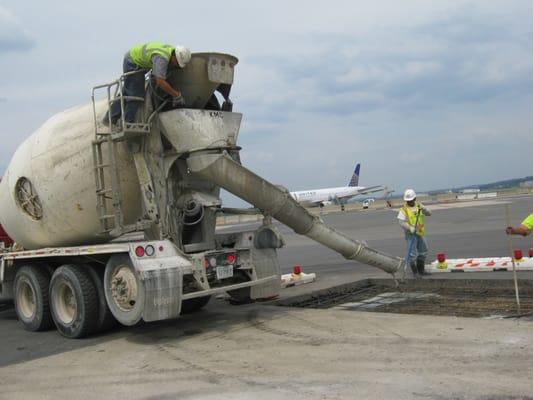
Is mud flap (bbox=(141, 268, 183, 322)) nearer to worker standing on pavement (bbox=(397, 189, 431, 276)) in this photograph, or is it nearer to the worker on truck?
the worker on truck

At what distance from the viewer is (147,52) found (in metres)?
7.20

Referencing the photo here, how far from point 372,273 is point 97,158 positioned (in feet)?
19.6

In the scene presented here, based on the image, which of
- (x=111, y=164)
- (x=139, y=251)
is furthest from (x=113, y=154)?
(x=139, y=251)

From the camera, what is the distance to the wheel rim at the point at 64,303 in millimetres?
7980

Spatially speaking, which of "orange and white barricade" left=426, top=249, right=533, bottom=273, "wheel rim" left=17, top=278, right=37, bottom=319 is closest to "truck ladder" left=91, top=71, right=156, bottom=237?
"wheel rim" left=17, top=278, right=37, bottom=319

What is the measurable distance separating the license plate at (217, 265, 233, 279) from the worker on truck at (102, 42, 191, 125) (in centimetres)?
221

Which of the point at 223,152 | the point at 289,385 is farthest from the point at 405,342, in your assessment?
the point at 223,152

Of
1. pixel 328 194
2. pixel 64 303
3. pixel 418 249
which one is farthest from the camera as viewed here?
pixel 328 194

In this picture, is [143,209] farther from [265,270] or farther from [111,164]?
[265,270]

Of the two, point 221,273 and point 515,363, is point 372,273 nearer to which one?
point 221,273

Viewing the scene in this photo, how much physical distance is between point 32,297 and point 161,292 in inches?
123

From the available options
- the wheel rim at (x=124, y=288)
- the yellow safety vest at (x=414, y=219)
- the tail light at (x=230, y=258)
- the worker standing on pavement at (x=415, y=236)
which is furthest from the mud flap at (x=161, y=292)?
the yellow safety vest at (x=414, y=219)

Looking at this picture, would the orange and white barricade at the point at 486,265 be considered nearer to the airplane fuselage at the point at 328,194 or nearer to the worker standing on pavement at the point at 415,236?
the worker standing on pavement at the point at 415,236

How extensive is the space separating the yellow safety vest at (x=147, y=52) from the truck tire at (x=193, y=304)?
3732 millimetres
